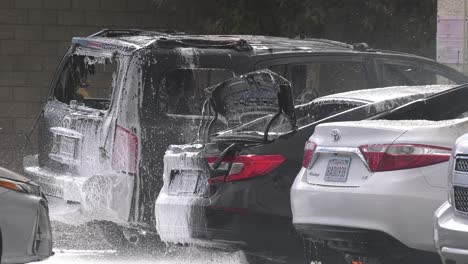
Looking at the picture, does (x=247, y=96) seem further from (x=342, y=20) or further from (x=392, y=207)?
(x=342, y=20)

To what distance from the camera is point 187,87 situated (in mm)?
10305

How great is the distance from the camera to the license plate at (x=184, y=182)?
9.16m

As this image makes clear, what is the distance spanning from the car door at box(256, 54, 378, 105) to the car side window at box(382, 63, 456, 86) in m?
0.14

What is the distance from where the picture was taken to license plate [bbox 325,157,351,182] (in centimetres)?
772

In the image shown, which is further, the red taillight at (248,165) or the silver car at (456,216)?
the red taillight at (248,165)

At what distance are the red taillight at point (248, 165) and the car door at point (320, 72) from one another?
1819mm

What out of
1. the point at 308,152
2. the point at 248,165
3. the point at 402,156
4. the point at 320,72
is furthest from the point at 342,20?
the point at 402,156

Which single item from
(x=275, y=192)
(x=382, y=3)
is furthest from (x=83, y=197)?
(x=382, y=3)

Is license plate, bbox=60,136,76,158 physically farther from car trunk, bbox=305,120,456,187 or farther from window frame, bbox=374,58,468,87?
car trunk, bbox=305,120,456,187

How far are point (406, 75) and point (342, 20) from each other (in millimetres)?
5421

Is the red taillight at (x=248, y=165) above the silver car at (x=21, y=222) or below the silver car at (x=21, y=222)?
above

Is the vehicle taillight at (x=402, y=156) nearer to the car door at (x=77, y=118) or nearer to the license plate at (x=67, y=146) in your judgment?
the car door at (x=77, y=118)

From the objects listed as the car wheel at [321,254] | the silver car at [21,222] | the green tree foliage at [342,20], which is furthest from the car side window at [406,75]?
the green tree foliage at [342,20]

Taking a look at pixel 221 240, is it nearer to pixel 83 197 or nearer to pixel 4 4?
pixel 83 197
